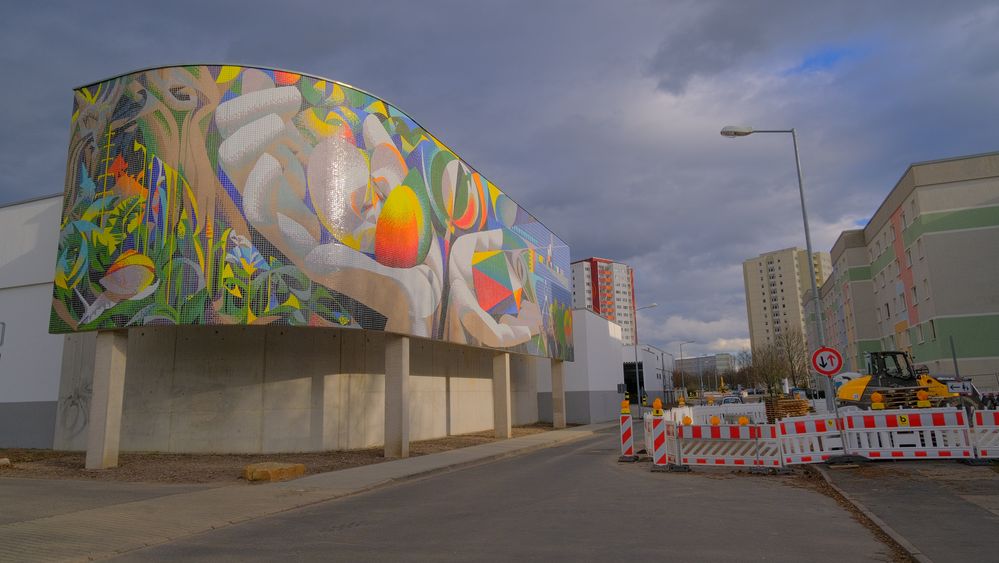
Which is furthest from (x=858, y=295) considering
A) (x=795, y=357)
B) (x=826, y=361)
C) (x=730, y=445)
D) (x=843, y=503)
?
(x=843, y=503)

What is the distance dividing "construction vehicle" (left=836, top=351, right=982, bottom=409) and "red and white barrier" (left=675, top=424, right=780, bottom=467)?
882 cm

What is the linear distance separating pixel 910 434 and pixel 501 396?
17548 mm

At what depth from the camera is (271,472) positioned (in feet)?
48.6

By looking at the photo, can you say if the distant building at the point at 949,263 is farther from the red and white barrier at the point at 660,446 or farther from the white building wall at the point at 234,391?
the white building wall at the point at 234,391

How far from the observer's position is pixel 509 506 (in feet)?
34.5

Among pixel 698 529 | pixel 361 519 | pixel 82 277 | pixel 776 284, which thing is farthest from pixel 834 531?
pixel 776 284

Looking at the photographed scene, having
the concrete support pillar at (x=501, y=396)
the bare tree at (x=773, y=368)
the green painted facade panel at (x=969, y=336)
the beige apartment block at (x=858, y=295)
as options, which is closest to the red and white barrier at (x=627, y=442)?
the concrete support pillar at (x=501, y=396)

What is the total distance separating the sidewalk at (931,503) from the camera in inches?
275

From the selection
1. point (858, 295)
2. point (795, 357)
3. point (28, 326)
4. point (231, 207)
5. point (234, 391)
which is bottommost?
point (234, 391)

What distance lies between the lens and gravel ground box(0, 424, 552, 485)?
15.8m

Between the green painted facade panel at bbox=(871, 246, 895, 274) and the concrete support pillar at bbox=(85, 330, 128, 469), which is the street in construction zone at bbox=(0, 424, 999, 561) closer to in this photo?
the concrete support pillar at bbox=(85, 330, 128, 469)

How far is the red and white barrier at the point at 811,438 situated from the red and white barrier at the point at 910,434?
0.34 m

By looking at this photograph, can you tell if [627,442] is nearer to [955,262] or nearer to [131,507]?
[131,507]

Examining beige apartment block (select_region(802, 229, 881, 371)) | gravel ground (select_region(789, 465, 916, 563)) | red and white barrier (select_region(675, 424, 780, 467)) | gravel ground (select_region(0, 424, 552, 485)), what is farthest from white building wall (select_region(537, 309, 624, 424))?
beige apartment block (select_region(802, 229, 881, 371))
